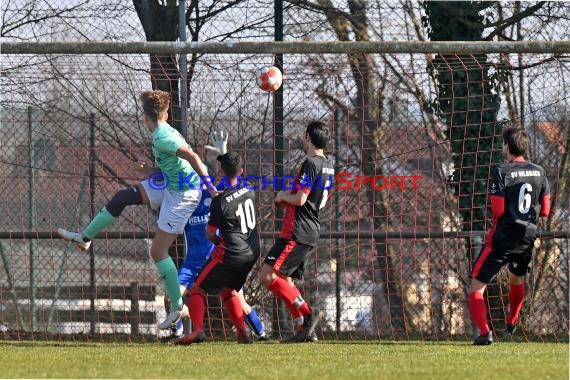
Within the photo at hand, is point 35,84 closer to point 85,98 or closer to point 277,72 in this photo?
point 85,98

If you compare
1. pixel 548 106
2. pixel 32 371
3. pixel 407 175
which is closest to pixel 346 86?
pixel 407 175

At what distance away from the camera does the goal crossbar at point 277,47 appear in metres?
9.19

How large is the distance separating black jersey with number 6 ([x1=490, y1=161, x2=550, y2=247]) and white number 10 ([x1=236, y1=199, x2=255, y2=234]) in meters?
1.88

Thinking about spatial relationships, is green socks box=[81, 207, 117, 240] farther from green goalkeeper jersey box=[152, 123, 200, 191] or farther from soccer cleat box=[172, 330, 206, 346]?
soccer cleat box=[172, 330, 206, 346]

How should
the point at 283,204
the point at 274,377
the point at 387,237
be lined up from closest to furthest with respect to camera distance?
the point at 274,377 < the point at 283,204 < the point at 387,237

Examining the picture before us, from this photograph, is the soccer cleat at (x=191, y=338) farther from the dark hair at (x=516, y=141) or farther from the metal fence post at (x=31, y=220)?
the metal fence post at (x=31, y=220)

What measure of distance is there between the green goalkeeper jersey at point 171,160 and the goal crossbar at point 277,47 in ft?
4.28

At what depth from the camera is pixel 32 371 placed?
6281 millimetres

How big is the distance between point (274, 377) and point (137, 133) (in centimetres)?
541

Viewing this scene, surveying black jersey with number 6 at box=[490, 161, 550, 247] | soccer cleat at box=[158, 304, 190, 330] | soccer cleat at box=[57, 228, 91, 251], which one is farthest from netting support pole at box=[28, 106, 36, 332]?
black jersey with number 6 at box=[490, 161, 550, 247]

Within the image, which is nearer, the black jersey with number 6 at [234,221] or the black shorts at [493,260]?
the black jersey with number 6 at [234,221]

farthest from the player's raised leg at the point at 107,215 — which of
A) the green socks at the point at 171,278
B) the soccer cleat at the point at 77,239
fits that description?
the green socks at the point at 171,278

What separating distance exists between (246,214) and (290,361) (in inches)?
67.9

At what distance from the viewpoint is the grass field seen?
600 centimetres
